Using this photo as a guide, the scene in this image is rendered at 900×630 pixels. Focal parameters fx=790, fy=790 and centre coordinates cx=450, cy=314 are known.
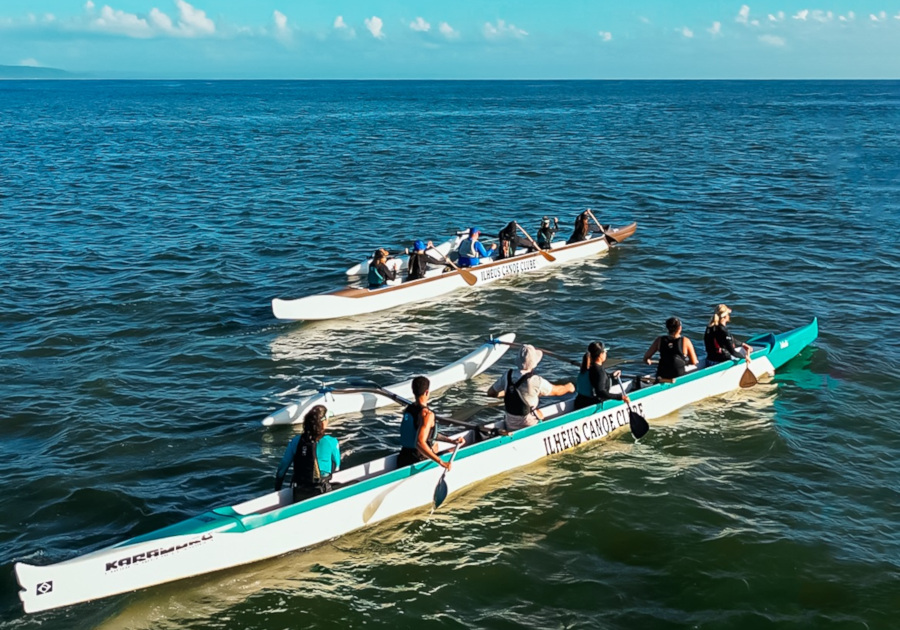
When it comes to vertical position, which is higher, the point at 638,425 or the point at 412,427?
the point at 412,427

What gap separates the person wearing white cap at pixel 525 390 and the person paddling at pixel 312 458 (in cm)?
299

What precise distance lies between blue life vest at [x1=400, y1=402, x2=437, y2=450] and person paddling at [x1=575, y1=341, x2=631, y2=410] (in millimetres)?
2942

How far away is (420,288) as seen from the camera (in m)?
20.0

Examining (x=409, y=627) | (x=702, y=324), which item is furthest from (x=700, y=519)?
(x=702, y=324)

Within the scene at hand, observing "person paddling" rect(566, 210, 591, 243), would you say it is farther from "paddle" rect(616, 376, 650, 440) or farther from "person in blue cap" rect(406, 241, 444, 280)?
"paddle" rect(616, 376, 650, 440)

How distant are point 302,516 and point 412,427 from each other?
1856 millimetres

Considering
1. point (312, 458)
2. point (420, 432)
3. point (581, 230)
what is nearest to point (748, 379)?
point (420, 432)

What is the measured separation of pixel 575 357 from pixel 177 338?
8.73m

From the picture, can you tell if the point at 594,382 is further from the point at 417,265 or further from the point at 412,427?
the point at 417,265

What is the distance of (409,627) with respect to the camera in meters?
8.64

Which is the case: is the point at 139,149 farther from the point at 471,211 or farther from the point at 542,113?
the point at 542,113

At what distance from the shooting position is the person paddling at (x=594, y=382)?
12109 mm

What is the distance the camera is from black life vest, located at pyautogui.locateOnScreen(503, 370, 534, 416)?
38.0ft

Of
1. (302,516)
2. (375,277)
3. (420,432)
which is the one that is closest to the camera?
(302,516)
